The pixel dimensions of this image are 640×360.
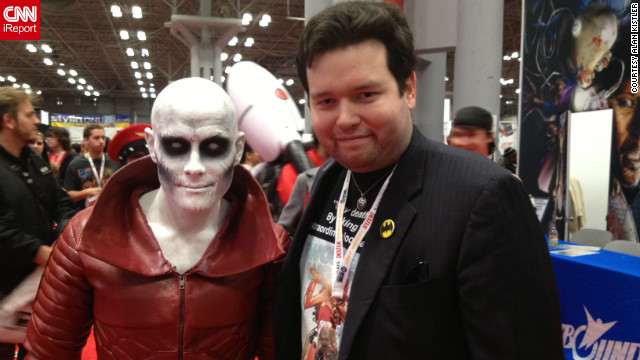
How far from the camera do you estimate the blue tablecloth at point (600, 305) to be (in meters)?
2.48

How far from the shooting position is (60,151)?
6082mm

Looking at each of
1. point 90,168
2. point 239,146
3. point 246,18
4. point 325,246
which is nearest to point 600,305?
point 325,246

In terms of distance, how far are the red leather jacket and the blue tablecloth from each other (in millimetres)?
2028

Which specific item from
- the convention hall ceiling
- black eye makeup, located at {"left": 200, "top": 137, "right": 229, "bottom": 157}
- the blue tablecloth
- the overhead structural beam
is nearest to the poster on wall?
the blue tablecloth

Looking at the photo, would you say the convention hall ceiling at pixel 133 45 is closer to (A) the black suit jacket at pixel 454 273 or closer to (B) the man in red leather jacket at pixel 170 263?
(B) the man in red leather jacket at pixel 170 263

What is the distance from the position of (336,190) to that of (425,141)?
0.33 metres

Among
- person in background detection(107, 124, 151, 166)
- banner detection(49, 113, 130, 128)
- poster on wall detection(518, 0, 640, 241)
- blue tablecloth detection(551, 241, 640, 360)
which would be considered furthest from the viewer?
banner detection(49, 113, 130, 128)

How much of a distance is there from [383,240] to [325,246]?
250mm

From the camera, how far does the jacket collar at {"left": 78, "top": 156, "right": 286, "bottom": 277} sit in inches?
54.7

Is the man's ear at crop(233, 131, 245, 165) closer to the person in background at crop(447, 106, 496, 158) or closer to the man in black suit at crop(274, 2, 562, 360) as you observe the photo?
the man in black suit at crop(274, 2, 562, 360)

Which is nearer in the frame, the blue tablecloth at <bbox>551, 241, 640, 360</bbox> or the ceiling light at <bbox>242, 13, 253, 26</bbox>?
the blue tablecloth at <bbox>551, 241, 640, 360</bbox>

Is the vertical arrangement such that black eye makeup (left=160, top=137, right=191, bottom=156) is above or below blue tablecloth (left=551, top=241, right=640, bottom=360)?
above

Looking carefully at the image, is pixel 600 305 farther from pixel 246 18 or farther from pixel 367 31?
pixel 246 18

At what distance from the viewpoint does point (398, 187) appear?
112 centimetres
